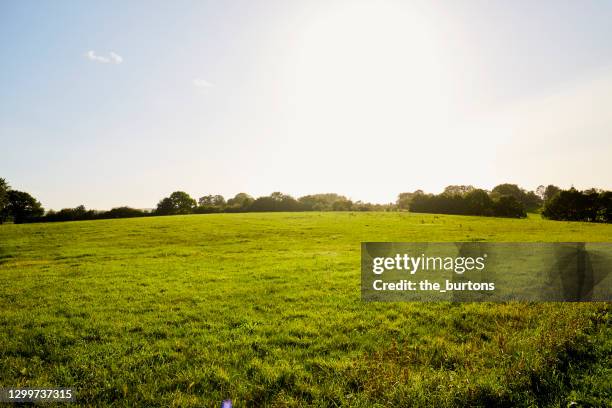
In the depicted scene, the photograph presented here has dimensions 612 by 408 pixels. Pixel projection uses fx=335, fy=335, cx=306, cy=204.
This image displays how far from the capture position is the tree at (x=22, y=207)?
8700cm

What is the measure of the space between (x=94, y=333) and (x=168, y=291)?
494 centimetres

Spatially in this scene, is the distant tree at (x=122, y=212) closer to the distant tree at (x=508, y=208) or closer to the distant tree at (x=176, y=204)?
the distant tree at (x=176, y=204)

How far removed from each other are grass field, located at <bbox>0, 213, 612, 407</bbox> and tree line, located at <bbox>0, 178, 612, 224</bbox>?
69.7m

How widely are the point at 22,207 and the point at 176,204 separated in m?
38.7

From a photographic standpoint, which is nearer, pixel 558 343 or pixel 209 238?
pixel 558 343

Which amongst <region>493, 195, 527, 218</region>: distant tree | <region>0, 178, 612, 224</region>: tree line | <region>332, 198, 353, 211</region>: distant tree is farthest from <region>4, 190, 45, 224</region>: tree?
<region>493, 195, 527, 218</region>: distant tree

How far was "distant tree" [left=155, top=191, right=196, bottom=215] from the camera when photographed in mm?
98188

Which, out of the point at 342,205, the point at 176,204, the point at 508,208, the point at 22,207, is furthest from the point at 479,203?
the point at 22,207

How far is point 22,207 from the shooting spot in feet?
296

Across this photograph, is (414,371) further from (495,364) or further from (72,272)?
(72,272)

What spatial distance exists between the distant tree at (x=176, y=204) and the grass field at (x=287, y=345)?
84.5m

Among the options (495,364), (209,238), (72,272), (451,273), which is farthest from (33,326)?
(209,238)

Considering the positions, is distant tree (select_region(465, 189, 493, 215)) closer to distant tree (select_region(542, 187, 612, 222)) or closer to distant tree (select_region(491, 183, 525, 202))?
distant tree (select_region(542, 187, 612, 222))

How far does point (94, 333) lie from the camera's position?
32.2ft
